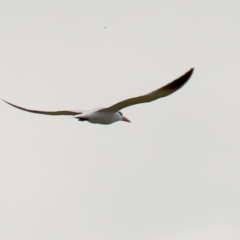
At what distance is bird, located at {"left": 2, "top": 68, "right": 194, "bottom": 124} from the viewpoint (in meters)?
25.5

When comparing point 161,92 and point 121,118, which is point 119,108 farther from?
point 161,92

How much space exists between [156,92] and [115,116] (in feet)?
7.75

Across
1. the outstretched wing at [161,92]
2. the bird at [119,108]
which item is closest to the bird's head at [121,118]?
the bird at [119,108]

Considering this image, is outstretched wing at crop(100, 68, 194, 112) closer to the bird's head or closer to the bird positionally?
the bird

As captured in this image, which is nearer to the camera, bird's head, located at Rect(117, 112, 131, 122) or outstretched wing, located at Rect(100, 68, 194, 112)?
outstretched wing, located at Rect(100, 68, 194, 112)

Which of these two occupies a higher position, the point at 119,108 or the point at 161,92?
the point at 161,92

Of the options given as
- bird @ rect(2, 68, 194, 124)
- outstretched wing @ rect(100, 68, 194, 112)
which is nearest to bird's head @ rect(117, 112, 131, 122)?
bird @ rect(2, 68, 194, 124)

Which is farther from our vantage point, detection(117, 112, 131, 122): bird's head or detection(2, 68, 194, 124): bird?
detection(117, 112, 131, 122): bird's head

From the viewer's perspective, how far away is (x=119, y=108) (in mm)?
27141

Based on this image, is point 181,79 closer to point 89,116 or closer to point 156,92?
point 156,92

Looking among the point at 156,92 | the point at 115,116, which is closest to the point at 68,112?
the point at 115,116

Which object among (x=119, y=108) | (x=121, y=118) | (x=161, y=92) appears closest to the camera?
(x=161, y=92)

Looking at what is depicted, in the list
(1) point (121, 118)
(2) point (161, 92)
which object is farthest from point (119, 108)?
(2) point (161, 92)

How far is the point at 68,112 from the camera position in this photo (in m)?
28.7
